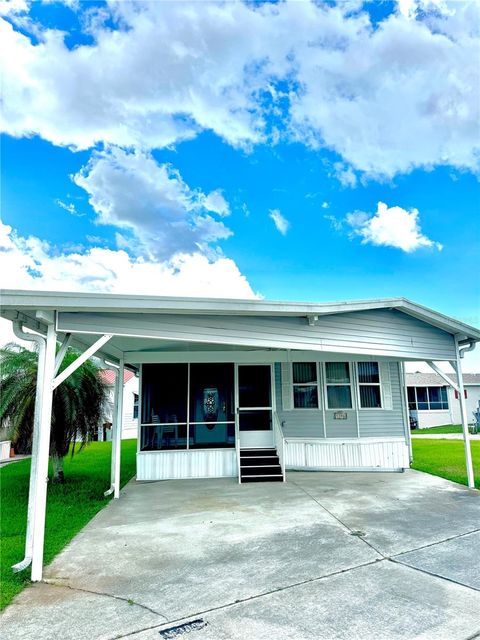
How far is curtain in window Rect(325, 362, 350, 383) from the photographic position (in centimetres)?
1022

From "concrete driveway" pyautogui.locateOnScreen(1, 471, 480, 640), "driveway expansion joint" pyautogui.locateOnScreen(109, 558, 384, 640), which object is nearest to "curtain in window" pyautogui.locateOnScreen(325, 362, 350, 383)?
"concrete driveway" pyautogui.locateOnScreen(1, 471, 480, 640)

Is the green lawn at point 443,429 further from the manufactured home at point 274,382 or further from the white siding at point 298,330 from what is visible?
the white siding at point 298,330

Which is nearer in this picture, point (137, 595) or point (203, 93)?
point (137, 595)

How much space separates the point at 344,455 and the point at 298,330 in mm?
5325

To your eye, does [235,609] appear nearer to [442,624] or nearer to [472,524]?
[442,624]

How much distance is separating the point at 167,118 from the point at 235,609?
1311cm

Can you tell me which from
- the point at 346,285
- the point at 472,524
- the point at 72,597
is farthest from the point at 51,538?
the point at 346,285

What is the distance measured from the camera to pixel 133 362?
8.93 meters

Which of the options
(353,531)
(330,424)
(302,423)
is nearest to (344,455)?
(330,424)

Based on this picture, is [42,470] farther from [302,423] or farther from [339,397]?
[339,397]

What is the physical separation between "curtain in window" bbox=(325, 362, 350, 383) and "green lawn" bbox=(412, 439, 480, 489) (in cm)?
299

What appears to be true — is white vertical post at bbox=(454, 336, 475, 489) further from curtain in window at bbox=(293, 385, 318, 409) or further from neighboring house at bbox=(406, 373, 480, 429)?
neighboring house at bbox=(406, 373, 480, 429)

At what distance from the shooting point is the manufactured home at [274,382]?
5.67 m

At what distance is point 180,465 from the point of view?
29.9ft
